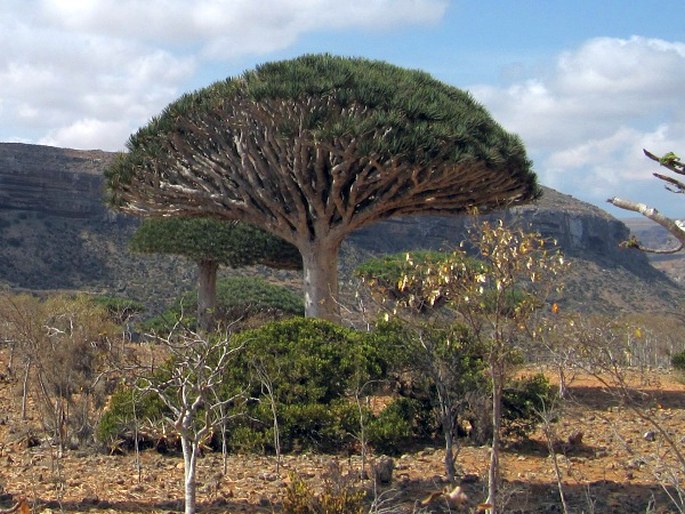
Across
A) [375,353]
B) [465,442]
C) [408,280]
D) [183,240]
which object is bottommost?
[465,442]

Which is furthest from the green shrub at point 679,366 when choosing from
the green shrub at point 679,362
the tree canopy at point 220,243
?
the tree canopy at point 220,243

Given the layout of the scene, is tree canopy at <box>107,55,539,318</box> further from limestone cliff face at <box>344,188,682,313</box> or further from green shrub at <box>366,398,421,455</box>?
limestone cliff face at <box>344,188,682,313</box>

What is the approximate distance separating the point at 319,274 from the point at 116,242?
92.2ft

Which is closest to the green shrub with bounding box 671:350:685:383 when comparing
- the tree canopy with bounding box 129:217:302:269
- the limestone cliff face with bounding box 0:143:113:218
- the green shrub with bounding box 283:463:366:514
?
the green shrub with bounding box 283:463:366:514

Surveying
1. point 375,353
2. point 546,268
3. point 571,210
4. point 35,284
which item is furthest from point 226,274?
point 546,268

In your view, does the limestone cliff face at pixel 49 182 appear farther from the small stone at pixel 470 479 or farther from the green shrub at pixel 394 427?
the small stone at pixel 470 479

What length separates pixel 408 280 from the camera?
6855 mm

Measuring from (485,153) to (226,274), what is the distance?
24.6m

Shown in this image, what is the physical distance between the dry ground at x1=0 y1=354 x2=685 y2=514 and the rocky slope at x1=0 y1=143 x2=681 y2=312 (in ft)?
81.7

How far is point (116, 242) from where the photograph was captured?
133ft

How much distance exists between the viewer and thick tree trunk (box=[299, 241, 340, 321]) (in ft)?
44.8

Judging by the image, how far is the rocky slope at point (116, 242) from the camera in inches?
1448

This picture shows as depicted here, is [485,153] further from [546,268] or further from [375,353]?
[546,268]

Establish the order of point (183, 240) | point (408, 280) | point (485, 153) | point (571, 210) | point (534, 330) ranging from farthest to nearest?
point (571, 210) < point (183, 240) < point (485, 153) < point (408, 280) < point (534, 330)
